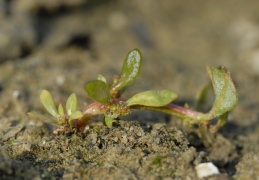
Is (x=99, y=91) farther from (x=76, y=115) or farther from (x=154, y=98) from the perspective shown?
(x=154, y=98)

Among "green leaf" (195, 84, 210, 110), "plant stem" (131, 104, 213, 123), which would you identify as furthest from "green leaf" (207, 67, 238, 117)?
"green leaf" (195, 84, 210, 110)

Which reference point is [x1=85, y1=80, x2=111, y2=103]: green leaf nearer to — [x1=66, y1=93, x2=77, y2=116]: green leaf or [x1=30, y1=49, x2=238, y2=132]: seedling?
[x1=30, y1=49, x2=238, y2=132]: seedling

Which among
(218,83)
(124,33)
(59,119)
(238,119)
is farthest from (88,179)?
(124,33)

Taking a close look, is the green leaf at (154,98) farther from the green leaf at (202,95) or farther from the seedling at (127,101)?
the green leaf at (202,95)

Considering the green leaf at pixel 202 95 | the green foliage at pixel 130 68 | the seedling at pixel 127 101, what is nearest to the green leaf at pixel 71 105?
the seedling at pixel 127 101

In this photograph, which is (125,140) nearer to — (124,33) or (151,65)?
(151,65)
